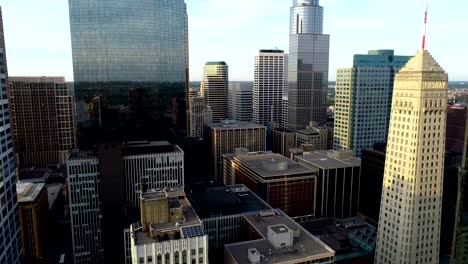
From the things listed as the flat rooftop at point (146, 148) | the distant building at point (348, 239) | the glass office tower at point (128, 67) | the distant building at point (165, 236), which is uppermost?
the glass office tower at point (128, 67)

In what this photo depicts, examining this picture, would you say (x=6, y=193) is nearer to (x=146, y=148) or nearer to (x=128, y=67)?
(x=146, y=148)

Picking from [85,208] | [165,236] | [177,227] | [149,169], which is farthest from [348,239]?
[85,208]

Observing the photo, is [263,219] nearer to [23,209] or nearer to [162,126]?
[162,126]

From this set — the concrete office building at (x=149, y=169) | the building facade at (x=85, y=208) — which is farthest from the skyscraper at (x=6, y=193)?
the concrete office building at (x=149, y=169)

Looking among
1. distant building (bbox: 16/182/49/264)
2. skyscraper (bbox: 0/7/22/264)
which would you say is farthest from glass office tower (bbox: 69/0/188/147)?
skyscraper (bbox: 0/7/22/264)

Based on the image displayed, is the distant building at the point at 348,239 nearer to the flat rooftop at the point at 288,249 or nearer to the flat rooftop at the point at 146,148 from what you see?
the flat rooftop at the point at 288,249
